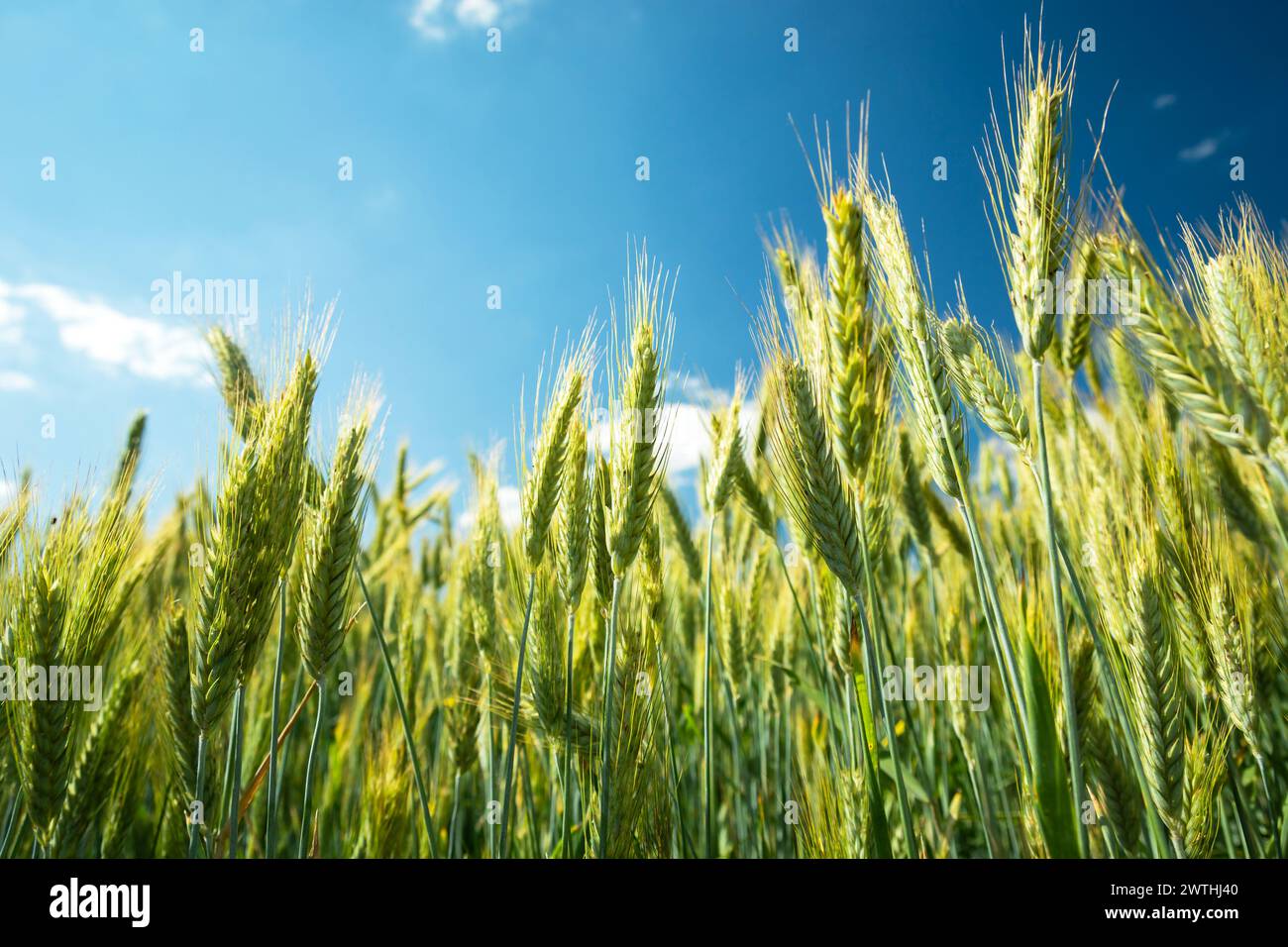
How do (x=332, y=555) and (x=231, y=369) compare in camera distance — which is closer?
(x=332, y=555)

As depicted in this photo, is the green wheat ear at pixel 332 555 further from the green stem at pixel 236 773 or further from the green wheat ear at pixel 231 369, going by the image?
the green wheat ear at pixel 231 369

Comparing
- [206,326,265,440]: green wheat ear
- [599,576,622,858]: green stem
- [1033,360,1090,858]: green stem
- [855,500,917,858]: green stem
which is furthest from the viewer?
[206,326,265,440]: green wheat ear

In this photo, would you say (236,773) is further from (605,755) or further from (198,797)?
(605,755)

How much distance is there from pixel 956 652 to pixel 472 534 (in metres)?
1.85

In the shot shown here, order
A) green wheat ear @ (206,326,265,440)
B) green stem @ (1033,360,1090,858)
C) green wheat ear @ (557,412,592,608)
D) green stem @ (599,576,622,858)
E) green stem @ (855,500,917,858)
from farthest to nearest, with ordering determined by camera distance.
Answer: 1. green wheat ear @ (206,326,265,440)
2. green wheat ear @ (557,412,592,608)
3. green stem @ (599,576,622,858)
4. green stem @ (855,500,917,858)
5. green stem @ (1033,360,1090,858)

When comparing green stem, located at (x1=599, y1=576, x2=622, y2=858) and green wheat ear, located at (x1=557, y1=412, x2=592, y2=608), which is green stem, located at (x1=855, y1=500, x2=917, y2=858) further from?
green wheat ear, located at (x1=557, y1=412, x2=592, y2=608)

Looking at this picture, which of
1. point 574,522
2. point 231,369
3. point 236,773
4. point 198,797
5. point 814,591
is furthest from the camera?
point 231,369

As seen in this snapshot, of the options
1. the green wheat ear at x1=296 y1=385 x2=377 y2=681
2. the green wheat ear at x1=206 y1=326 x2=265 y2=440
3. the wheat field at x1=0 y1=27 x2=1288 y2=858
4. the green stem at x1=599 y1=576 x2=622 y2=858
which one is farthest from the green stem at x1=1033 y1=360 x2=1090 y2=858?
the green wheat ear at x1=206 y1=326 x2=265 y2=440

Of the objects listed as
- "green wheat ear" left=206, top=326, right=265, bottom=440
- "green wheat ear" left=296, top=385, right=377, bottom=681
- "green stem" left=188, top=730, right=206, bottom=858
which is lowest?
"green stem" left=188, top=730, right=206, bottom=858

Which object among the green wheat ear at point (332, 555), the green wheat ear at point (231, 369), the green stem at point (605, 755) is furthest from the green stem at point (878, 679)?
the green wheat ear at point (231, 369)

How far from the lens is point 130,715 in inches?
69.7

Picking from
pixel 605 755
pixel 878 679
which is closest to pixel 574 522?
pixel 605 755
